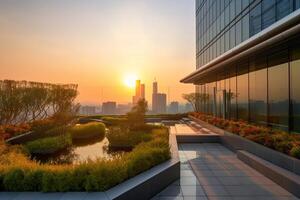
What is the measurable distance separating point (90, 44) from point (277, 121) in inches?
512

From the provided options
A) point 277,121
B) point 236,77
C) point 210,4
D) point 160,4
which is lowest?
point 277,121

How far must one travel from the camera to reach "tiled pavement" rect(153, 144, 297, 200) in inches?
261

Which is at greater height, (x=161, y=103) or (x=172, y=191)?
(x=161, y=103)

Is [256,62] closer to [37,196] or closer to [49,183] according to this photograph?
[49,183]

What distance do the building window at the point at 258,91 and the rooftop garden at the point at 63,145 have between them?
4.98m

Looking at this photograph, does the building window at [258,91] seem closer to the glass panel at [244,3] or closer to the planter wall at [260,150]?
the planter wall at [260,150]

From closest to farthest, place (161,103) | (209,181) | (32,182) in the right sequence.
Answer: (32,182) < (209,181) < (161,103)

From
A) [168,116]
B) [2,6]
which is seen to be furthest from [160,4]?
[168,116]

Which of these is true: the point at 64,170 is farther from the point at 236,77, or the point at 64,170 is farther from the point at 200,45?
the point at 200,45

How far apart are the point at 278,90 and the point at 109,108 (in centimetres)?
2976

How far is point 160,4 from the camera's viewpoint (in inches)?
691

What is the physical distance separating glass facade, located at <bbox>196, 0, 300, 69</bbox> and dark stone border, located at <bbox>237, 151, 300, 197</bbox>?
254 inches

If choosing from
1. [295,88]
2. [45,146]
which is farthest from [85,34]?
[295,88]

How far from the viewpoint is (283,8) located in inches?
474
